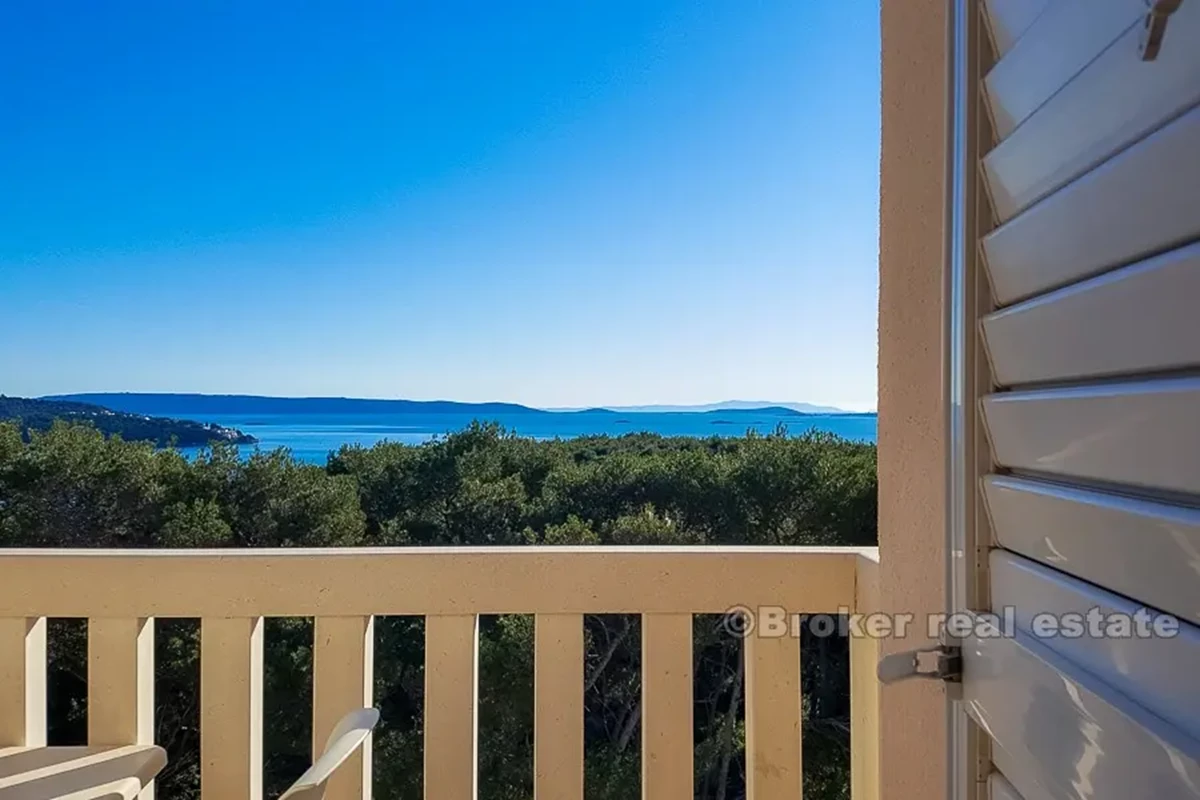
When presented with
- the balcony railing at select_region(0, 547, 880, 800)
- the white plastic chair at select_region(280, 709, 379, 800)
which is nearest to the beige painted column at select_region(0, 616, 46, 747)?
the balcony railing at select_region(0, 547, 880, 800)

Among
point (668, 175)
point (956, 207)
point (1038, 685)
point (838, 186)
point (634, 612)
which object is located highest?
point (668, 175)

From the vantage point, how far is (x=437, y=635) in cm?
128

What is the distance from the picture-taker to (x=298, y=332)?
657 centimetres

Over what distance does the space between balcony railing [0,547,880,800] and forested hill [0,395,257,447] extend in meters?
1.83

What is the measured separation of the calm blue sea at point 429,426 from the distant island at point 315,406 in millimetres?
83

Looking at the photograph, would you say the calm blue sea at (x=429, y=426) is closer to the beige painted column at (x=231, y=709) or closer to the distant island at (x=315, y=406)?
the distant island at (x=315, y=406)

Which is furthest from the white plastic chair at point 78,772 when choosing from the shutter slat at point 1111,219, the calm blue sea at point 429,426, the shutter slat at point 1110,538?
the calm blue sea at point 429,426

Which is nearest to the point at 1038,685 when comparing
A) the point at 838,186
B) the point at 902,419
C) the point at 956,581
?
the point at 956,581

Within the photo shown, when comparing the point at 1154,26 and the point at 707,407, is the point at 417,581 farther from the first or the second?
the point at 707,407

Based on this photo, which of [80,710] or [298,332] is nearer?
[80,710]

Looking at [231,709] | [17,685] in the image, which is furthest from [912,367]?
[17,685]

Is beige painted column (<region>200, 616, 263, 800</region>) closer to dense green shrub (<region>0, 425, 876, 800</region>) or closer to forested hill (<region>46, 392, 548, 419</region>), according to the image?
dense green shrub (<region>0, 425, 876, 800</region>)

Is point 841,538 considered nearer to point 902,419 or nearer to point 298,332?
point 902,419

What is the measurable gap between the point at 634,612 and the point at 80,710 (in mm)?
1888
